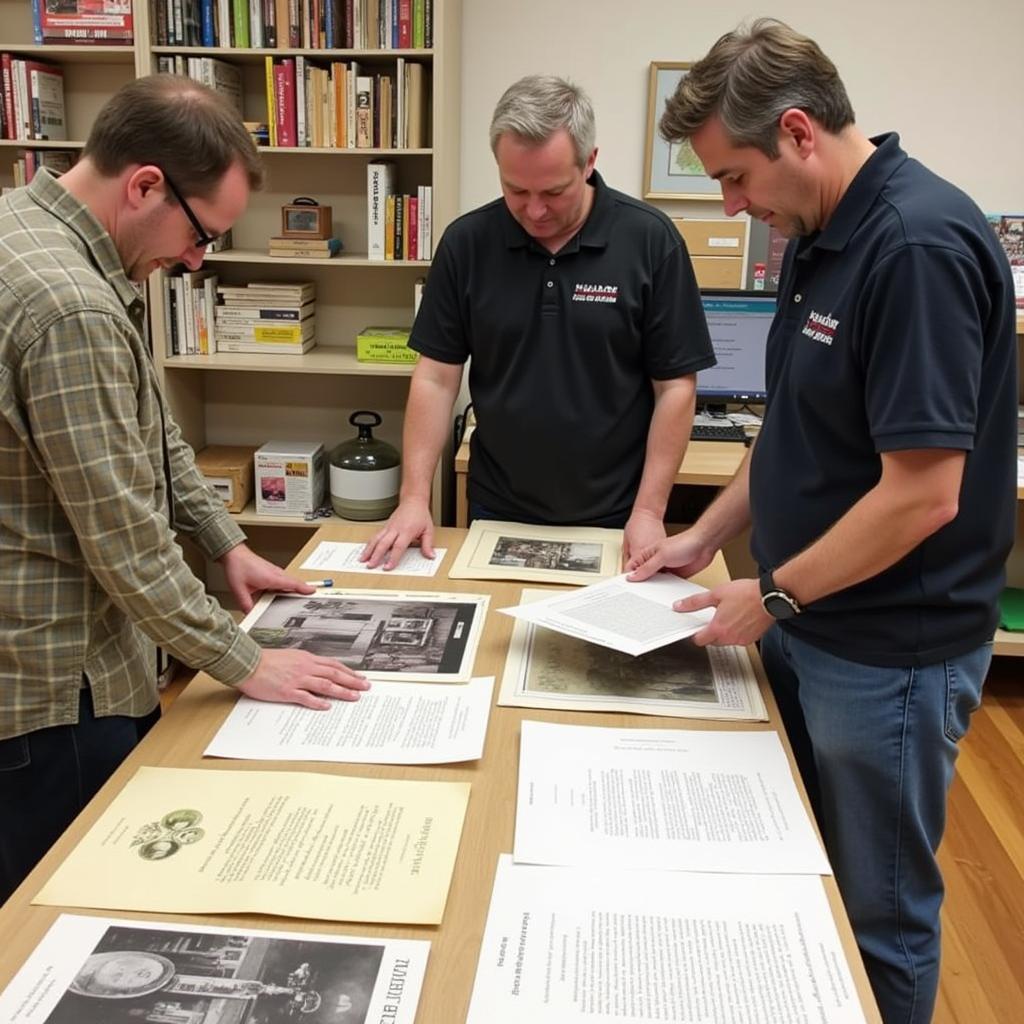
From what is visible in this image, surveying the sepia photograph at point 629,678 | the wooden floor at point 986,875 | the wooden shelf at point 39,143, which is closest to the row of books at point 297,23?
the wooden shelf at point 39,143

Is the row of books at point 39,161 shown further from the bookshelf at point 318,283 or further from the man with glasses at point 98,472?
the man with glasses at point 98,472

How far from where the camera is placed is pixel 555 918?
2.83ft

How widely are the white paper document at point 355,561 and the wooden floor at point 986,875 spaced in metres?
1.31

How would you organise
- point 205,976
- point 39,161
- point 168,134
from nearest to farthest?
1. point 205,976
2. point 168,134
3. point 39,161

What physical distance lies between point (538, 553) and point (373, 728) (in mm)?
662

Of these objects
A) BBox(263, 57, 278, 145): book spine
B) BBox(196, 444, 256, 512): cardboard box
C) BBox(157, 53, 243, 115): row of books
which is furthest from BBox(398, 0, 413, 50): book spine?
BBox(196, 444, 256, 512): cardboard box

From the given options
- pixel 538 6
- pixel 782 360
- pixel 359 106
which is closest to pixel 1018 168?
pixel 538 6

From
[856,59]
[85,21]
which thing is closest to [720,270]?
[856,59]

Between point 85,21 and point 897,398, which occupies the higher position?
point 85,21

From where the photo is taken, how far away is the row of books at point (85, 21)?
2924 mm

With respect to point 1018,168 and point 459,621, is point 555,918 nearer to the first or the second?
point 459,621

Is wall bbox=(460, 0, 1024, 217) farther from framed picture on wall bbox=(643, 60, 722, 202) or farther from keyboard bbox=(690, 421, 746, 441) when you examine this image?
keyboard bbox=(690, 421, 746, 441)

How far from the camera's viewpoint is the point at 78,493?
102 cm

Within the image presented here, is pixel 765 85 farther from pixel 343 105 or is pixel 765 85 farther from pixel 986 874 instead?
pixel 343 105
